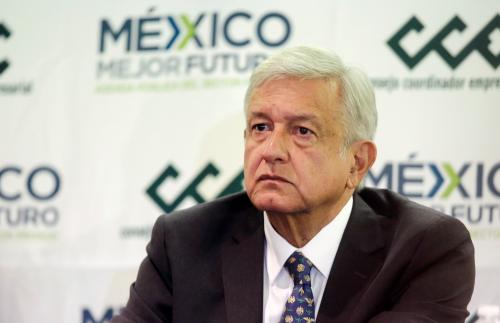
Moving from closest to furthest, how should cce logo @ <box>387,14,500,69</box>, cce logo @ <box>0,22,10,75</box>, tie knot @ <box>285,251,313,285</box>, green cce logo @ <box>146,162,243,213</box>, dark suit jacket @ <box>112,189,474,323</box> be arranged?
dark suit jacket @ <box>112,189,474,323</box>
tie knot @ <box>285,251,313,285</box>
cce logo @ <box>387,14,500,69</box>
green cce logo @ <box>146,162,243,213</box>
cce logo @ <box>0,22,10,75</box>

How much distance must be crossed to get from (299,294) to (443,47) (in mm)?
1628

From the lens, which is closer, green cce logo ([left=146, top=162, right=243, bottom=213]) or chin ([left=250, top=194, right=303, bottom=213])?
chin ([left=250, top=194, right=303, bottom=213])

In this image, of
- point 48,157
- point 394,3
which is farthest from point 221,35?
point 48,157

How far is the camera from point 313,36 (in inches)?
120

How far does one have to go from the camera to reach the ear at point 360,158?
1.98 m

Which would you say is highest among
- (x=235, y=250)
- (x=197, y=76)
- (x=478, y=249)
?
(x=197, y=76)

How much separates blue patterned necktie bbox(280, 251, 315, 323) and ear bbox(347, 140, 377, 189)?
290 millimetres

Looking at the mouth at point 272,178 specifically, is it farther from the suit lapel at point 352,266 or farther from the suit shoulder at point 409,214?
the suit shoulder at point 409,214

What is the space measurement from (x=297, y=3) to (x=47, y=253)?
5.67ft

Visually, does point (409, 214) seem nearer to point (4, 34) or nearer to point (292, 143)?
point (292, 143)

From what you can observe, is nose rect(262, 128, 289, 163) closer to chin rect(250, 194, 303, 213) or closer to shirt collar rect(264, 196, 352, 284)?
chin rect(250, 194, 303, 213)

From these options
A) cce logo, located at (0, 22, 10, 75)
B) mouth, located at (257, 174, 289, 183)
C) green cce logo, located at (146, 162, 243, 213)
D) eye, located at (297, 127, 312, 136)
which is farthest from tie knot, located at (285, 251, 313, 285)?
cce logo, located at (0, 22, 10, 75)

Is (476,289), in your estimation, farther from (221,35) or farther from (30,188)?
(30,188)

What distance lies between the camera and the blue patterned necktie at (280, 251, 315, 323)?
5.91 ft
